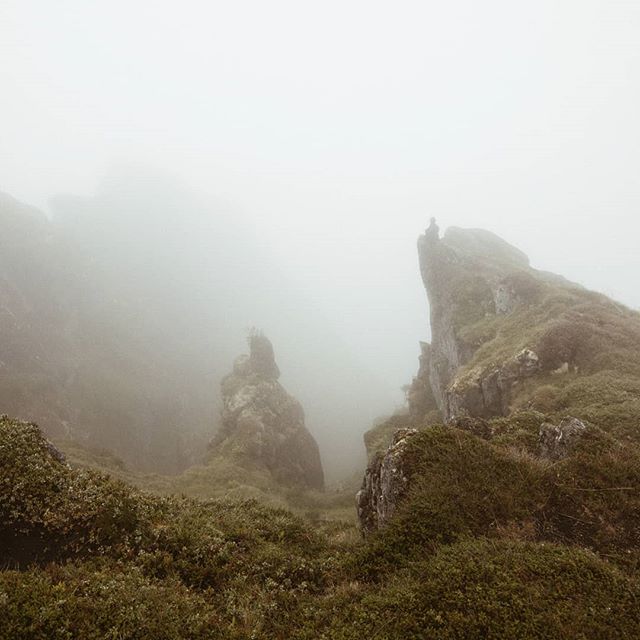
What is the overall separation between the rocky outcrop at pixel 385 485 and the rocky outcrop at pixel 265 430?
28.1 metres

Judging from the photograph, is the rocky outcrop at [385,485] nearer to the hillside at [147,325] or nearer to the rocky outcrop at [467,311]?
the rocky outcrop at [467,311]

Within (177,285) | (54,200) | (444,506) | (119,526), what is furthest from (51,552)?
(54,200)

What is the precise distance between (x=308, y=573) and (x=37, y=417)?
50.3 meters

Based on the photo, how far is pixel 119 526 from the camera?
487 inches

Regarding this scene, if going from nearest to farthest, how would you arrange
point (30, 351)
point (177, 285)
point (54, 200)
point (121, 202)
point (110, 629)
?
point (110, 629) < point (30, 351) < point (177, 285) < point (54, 200) < point (121, 202)

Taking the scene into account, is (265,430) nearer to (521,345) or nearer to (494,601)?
(521,345)

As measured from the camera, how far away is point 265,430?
4622 centimetres

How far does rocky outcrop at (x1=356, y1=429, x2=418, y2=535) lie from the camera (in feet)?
43.5

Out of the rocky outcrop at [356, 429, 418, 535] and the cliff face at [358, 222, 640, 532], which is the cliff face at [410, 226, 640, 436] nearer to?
the cliff face at [358, 222, 640, 532]

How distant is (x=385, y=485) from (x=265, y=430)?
113ft

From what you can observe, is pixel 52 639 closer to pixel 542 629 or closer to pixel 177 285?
pixel 542 629

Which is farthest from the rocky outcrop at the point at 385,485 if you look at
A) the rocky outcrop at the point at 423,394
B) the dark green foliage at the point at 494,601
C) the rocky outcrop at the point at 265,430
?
the rocky outcrop at the point at 423,394

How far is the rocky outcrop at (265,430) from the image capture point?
43219 millimetres

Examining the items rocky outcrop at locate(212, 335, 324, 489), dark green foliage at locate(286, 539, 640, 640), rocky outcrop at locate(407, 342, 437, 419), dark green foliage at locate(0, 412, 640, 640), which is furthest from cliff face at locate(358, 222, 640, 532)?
rocky outcrop at locate(212, 335, 324, 489)
